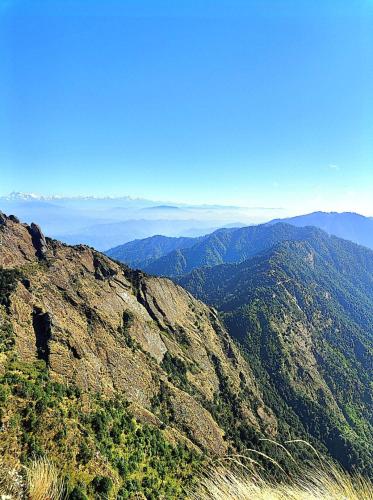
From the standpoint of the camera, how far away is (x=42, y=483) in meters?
4.75

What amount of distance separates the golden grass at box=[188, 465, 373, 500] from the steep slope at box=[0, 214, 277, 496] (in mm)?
29093

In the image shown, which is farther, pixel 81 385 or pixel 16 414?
pixel 81 385

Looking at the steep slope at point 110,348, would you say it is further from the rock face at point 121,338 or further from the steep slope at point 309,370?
the steep slope at point 309,370

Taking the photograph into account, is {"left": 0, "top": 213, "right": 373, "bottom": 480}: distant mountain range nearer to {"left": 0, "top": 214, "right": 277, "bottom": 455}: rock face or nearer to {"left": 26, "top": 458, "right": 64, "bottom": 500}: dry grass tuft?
{"left": 0, "top": 214, "right": 277, "bottom": 455}: rock face

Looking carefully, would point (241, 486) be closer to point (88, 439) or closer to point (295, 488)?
point (295, 488)

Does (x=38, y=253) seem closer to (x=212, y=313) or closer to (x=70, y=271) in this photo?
(x=70, y=271)

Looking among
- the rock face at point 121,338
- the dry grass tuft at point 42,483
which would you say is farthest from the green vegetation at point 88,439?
the dry grass tuft at point 42,483

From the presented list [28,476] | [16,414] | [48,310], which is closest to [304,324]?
[48,310]

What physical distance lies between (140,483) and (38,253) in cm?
5182

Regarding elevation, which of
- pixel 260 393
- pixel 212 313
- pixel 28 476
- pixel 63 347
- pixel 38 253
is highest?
pixel 28 476

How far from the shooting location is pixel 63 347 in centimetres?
5091

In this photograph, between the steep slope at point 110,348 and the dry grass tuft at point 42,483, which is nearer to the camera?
the dry grass tuft at point 42,483

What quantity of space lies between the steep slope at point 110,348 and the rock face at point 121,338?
0.22 m

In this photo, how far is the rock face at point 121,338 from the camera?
51.8m
